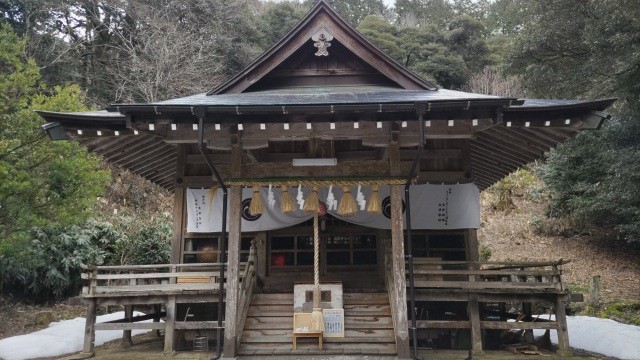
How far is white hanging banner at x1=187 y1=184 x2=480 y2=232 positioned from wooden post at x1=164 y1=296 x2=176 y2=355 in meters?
1.99

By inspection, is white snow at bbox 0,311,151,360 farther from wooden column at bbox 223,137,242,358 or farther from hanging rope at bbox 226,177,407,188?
hanging rope at bbox 226,177,407,188

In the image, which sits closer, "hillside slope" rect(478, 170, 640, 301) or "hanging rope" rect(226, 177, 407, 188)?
"hanging rope" rect(226, 177, 407, 188)

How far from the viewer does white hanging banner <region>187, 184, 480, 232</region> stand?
9.08 meters

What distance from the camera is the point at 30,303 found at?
13.3 m

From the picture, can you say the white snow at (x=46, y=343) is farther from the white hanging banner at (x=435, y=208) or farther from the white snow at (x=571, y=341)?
the white hanging banner at (x=435, y=208)

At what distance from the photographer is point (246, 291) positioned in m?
7.82

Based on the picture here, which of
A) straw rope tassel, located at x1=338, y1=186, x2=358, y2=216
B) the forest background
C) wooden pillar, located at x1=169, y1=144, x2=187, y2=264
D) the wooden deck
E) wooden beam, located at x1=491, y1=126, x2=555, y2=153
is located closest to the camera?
straw rope tassel, located at x1=338, y1=186, x2=358, y2=216

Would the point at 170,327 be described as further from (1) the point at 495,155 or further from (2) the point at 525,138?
(1) the point at 495,155

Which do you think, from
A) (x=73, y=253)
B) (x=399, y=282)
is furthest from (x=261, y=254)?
(x=73, y=253)

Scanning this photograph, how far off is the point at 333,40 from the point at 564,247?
1538 cm

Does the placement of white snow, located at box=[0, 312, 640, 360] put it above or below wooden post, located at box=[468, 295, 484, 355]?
below

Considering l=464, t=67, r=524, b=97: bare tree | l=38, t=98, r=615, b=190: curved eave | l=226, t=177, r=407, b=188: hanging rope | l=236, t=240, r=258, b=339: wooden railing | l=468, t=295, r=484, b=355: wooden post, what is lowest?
l=468, t=295, r=484, b=355: wooden post

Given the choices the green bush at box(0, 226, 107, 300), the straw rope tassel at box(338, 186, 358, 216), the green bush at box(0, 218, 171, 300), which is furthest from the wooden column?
the green bush at box(0, 226, 107, 300)

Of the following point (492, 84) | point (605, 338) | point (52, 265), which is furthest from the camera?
point (492, 84)
